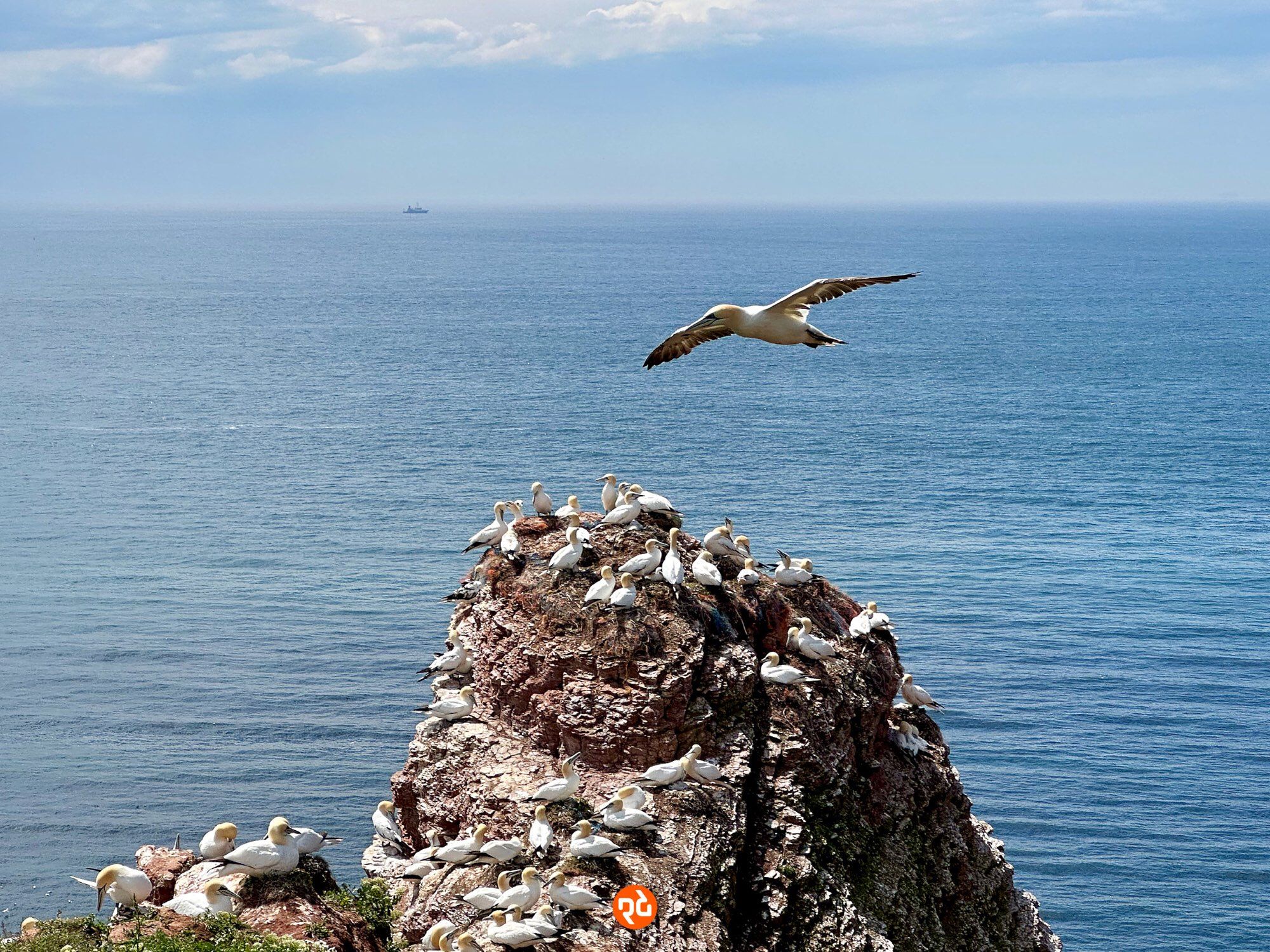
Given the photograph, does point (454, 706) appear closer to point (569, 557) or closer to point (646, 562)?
point (569, 557)

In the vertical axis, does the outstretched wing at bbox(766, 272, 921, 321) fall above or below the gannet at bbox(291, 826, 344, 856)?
above

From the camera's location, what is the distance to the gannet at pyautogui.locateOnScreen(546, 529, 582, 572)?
2930cm

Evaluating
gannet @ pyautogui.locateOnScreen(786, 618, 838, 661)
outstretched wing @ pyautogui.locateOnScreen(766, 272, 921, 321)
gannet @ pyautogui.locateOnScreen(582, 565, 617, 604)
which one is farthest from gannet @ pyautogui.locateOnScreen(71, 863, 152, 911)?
outstretched wing @ pyautogui.locateOnScreen(766, 272, 921, 321)

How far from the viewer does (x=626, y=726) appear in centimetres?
2725

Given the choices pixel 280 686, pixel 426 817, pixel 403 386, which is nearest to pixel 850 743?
pixel 426 817

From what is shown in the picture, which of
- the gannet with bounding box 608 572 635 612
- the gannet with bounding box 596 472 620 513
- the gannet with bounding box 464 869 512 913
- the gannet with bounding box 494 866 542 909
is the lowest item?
the gannet with bounding box 464 869 512 913

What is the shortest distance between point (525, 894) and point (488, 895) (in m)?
1.07

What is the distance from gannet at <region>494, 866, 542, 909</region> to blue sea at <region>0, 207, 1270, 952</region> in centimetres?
3239

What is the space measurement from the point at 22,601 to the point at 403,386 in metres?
66.4

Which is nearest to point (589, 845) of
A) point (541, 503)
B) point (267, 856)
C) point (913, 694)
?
point (267, 856)

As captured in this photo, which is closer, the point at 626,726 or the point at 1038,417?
the point at 626,726

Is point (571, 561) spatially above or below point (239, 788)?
above

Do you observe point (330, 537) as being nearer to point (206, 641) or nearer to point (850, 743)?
point (206, 641)

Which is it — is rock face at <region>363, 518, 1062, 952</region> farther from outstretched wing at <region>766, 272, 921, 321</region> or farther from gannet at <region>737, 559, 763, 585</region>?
outstretched wing at <region>766, 272, 921, 321</region>
